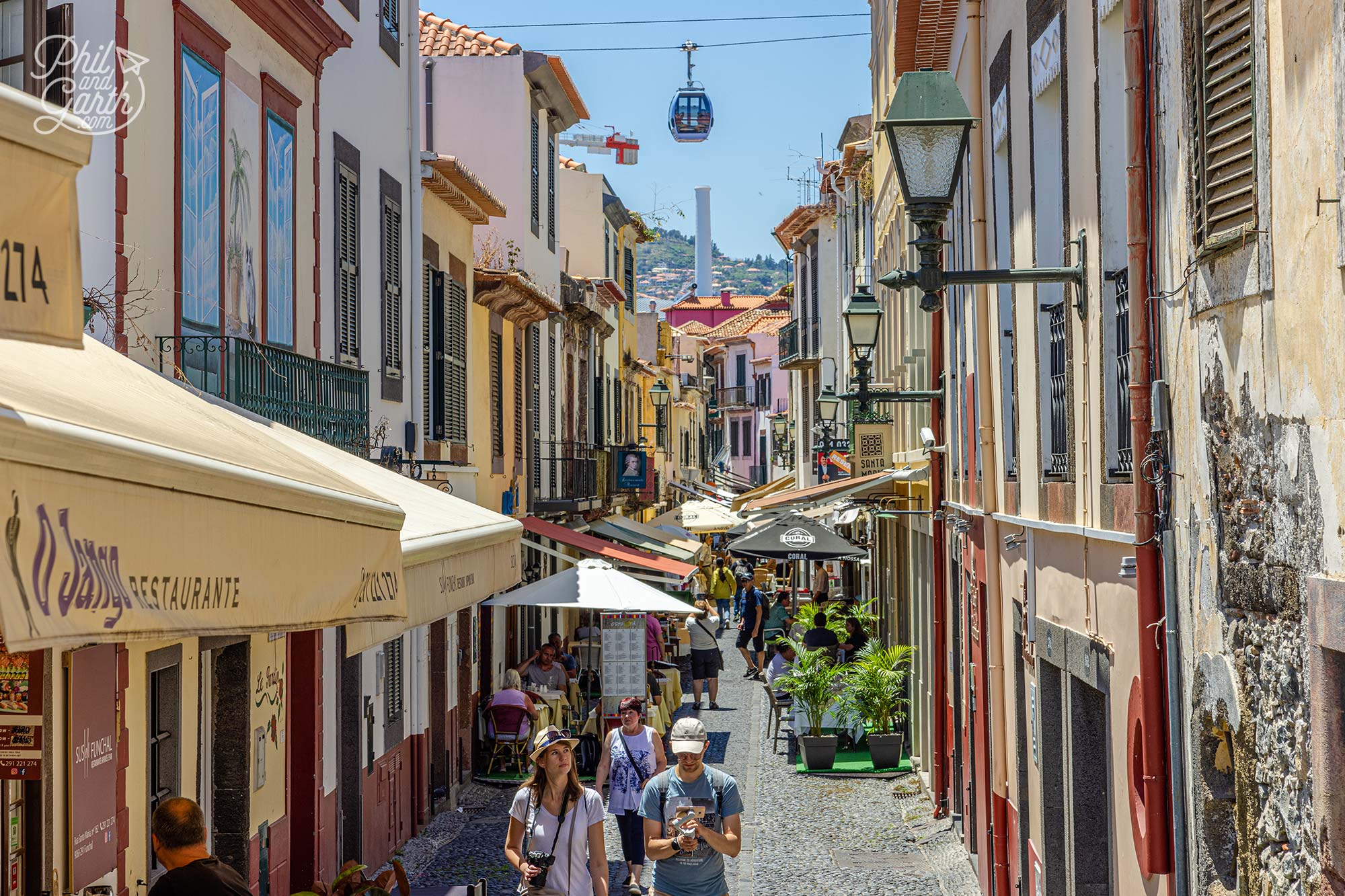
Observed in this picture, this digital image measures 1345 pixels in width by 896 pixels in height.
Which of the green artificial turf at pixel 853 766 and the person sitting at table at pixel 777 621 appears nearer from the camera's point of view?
the green artificial turf at pixel 853 766

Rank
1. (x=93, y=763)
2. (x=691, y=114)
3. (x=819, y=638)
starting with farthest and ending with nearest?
(x=691, y=114)
(x=819, y=638)
(x=93, y=763)

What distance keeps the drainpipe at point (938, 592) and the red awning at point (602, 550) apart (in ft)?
20.7

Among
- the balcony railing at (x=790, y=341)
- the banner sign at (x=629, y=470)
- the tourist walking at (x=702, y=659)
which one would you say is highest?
the balcony railing at (x=790, y=341)

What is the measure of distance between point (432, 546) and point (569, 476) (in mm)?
18853

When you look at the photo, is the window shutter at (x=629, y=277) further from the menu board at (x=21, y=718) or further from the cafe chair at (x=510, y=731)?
the menu board at (x=21, y=718)

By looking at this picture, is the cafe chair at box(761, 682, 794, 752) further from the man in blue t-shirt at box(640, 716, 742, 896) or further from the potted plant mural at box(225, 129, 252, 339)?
the potted plant mural at box(225, 129, 252, 339)

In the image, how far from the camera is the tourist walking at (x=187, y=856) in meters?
6.43

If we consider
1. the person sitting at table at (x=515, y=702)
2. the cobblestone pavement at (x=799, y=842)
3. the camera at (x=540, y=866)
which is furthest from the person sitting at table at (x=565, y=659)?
the camera at (x=540, y=866)

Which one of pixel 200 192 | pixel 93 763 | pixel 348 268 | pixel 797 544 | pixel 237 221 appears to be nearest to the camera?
pixel 93 763

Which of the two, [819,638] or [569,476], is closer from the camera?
[819,638]

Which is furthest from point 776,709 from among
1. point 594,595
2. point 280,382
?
point 280,382

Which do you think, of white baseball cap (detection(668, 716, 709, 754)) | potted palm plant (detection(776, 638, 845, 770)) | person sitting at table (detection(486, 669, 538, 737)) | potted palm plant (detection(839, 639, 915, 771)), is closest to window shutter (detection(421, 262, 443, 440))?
person sitting at table (detection(486, 669, 538, 737))

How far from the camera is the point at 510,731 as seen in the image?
59.3 feet

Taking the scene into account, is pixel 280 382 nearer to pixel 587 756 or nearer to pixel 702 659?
pixel 587 756
